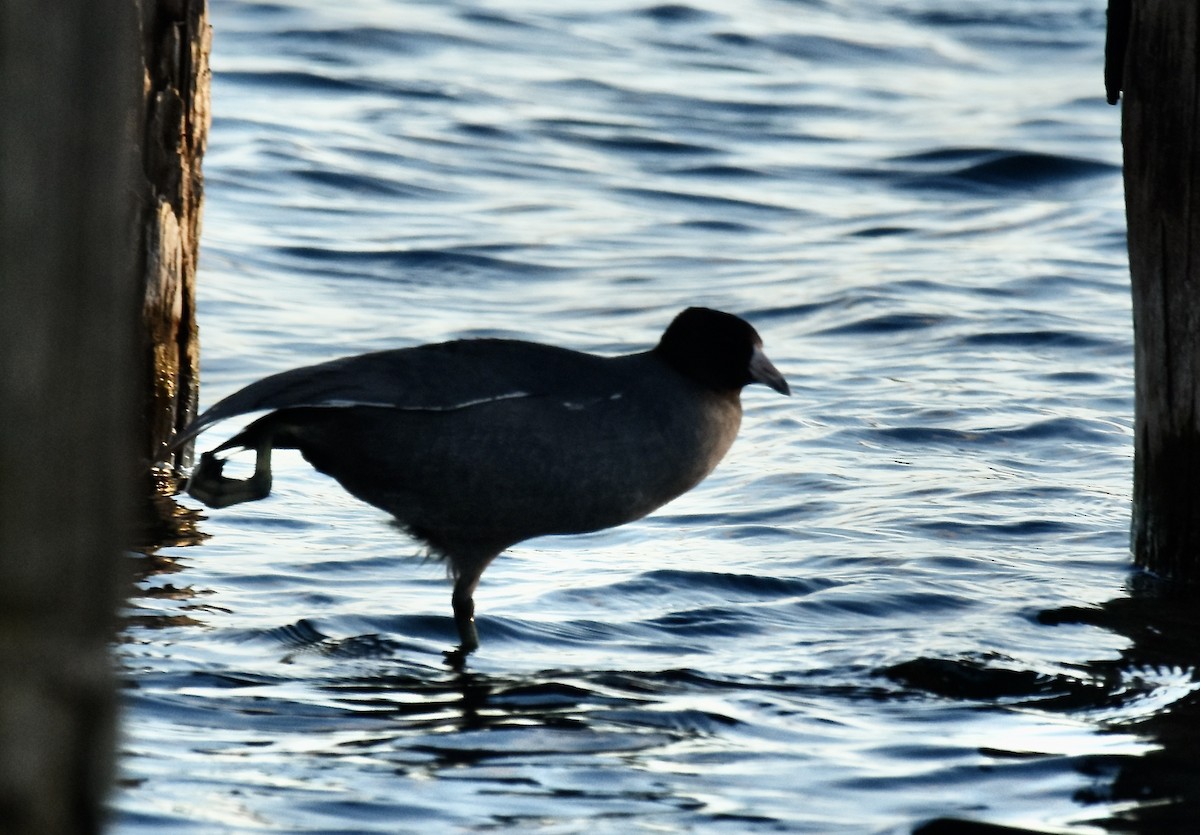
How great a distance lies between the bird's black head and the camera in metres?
6.24

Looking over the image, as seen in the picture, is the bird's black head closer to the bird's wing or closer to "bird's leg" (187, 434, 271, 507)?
the bird's wing

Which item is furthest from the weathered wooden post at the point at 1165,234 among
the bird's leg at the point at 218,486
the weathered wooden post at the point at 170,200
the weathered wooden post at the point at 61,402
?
the weathered wooden post at the point at 61,402

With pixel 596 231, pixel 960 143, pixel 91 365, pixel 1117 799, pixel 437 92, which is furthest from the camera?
pixel 437 92

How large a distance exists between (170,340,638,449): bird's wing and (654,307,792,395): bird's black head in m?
0.32

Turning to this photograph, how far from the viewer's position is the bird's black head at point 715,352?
20.5ft

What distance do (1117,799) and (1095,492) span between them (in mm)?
3780

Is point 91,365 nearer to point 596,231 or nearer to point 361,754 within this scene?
point 361,754

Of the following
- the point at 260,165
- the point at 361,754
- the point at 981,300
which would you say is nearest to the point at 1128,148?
the point at 361,754

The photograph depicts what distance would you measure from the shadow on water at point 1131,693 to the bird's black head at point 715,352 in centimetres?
109

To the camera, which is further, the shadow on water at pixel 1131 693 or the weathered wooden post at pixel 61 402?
the shadow on water at pixel 1131 693

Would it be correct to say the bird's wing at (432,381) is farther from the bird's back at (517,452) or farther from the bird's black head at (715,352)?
the bird's black head at (715,352)

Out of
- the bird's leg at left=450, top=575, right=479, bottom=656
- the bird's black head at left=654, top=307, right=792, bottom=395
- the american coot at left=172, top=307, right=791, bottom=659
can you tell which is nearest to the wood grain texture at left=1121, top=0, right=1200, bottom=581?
the bird's black head at left=654, top=307, right=792, bottom=395

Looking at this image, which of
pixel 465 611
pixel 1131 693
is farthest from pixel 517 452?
pixel 1131 693

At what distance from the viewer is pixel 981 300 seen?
12.1 meters
